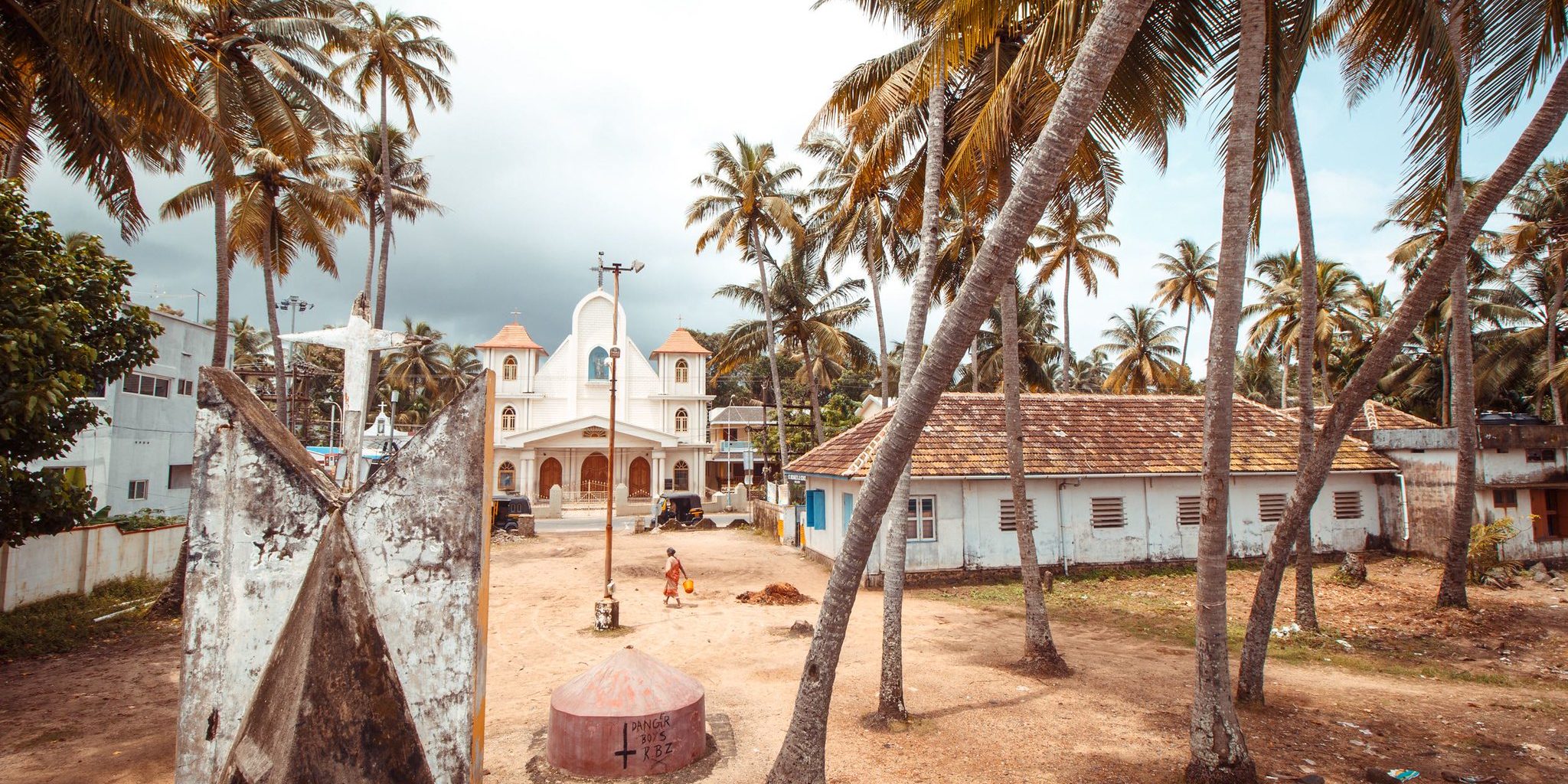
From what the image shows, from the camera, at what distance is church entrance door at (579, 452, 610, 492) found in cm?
3625

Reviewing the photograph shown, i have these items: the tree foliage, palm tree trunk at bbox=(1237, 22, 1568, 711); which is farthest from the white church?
palm tree trunk at bbox=(1237, 22, 1568, 711)

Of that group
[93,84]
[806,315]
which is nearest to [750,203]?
[806,315]

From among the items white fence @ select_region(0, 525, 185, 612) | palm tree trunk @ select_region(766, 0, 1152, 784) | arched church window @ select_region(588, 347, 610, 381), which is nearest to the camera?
palm tree trunk @ select_region(766, 0, 1152, 784)

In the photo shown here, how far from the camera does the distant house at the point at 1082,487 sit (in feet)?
53.1

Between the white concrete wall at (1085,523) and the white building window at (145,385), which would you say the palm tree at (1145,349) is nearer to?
the white concrete wall at (1085,523)

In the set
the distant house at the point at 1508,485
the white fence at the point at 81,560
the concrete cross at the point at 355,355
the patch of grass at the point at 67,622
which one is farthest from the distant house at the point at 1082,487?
the white fence at the point at 81,560

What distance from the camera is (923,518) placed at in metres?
16.1

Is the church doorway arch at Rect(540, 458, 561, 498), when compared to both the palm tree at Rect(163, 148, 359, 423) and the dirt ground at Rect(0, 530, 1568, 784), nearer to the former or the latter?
the palm tree at Rect(163, 148, 359, 423)

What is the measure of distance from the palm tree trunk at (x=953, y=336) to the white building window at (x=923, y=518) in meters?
10.9

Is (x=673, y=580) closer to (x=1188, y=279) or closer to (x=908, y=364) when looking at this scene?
(x=908, y=364)

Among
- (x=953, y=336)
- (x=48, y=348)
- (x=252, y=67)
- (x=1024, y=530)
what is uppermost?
(x=252, y=67)

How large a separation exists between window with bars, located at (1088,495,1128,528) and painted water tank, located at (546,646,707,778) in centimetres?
1262

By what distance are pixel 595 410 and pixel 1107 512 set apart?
27.0m

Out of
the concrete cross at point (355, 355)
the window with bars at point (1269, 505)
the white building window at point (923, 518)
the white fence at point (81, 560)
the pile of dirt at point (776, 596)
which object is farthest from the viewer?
the window with bars at point (1269, 505)
